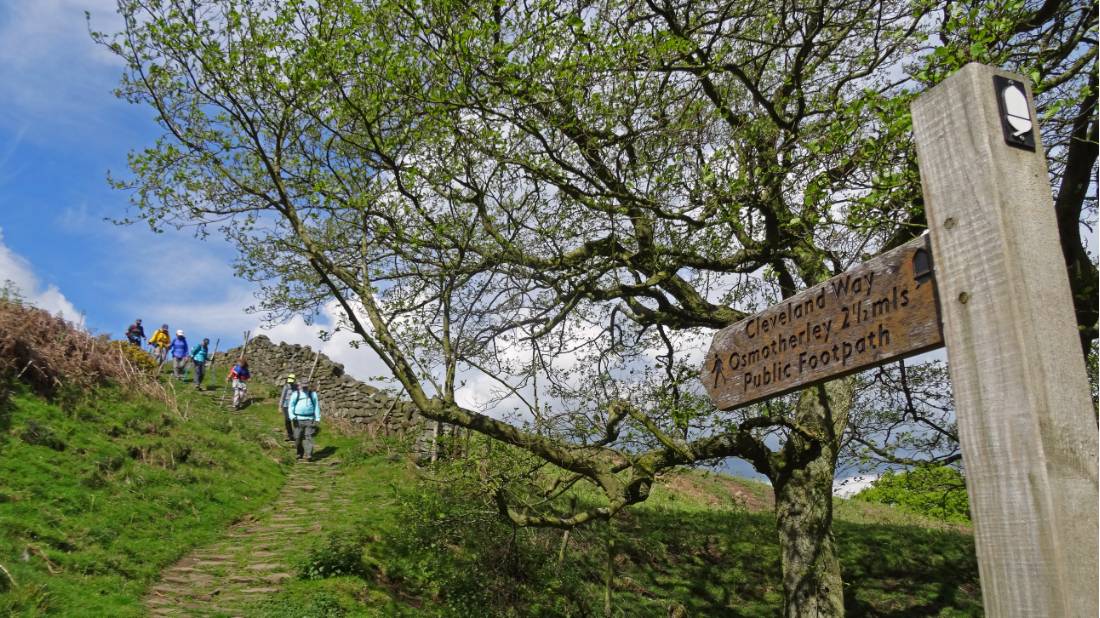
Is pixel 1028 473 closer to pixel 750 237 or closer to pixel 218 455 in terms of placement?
pixel 750 237

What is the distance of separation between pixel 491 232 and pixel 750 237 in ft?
10.6

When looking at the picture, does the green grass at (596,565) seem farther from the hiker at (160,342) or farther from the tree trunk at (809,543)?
the hiker at (160,342)

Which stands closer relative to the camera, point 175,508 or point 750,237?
point 750,237

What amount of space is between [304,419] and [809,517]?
12.9 m

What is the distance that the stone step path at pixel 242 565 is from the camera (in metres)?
8.33

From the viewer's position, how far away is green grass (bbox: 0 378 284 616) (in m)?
8.21

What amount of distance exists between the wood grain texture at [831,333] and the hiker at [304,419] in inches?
614

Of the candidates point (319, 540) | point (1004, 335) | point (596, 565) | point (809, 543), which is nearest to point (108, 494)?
point (319, 540)

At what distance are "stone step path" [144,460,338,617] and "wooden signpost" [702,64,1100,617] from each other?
8.08 metres

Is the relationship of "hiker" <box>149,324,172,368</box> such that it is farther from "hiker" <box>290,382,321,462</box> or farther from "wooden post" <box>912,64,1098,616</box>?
"wooden post" <box>912,64,1098,616</box>

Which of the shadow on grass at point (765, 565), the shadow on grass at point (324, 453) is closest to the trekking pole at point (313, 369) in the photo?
the shadow on grass at point (324, 453)

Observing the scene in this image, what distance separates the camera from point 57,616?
7363mm

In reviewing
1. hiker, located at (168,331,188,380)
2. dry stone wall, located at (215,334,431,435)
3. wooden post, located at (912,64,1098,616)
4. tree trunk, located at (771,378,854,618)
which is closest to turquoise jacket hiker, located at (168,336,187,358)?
hiker, located at (168,331,188,380)

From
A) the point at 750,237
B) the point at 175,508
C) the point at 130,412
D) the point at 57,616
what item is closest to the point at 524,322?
the point at 750,237
